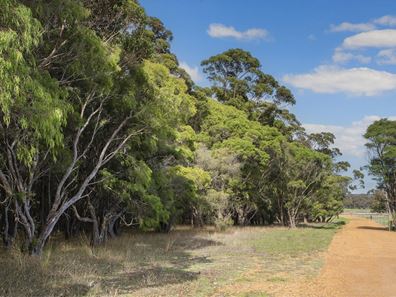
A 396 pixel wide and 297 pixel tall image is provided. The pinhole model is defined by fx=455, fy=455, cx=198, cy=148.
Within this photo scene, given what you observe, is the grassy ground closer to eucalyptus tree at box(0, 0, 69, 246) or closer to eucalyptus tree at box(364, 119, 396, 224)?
eucalyptus tree at box(0, 0, 69, 246)

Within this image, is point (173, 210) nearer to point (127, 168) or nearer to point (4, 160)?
point (127, 168)

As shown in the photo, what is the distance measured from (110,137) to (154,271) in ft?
20.1

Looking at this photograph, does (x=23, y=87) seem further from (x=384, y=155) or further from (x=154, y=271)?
(x=384, y=155)

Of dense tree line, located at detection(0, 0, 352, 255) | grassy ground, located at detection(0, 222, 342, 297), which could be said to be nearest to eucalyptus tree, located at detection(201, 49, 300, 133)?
dense tree line, located at detection(0, 0, 352, 255)

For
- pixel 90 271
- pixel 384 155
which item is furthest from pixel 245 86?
pixel 90 271

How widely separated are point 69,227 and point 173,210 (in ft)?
24.4

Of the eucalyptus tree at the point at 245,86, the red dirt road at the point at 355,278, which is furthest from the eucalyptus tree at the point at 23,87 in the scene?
the eucalyptus tree at the point at 245,86

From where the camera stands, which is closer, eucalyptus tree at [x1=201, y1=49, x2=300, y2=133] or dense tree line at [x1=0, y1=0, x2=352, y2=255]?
dense tree line at [x1=0, y1=0, x2=352, y2=255]

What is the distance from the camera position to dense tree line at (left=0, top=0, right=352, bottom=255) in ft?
28.6

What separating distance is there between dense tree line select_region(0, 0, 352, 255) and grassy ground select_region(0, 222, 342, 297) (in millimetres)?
2038

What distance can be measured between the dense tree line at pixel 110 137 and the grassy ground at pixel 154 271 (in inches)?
80.2

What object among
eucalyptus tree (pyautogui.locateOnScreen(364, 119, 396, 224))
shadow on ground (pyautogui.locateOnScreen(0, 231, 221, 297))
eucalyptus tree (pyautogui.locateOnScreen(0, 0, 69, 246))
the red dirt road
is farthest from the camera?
eucalyptus tree (pyautogui.locateOnScreen(364, 119, 396, 224))

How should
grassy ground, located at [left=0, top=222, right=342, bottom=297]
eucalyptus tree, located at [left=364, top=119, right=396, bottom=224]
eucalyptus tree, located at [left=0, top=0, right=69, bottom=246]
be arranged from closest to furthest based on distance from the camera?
eucalyptus tree, located at [left=0, top=0, right=69, bottom=246], grassy ground, located at [left=0, top=222, right=342, bottom=297], eucalyptus tree, located at [left=364, top=119, right=396, bottom=224]

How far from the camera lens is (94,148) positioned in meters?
19.9
